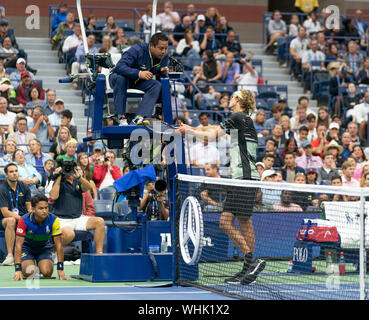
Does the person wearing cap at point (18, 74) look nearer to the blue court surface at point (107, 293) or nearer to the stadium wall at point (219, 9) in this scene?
the stadium wall at point (219, 9)

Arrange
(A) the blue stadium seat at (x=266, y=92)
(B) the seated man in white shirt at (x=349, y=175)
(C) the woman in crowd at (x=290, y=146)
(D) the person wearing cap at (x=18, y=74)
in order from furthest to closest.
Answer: (A) the blue stadium seat at (x=266, y=92) < (D) the person wearing cap at (x=18, y=74) < (C) the woman in crowd at (x=290, y=146) < (B) the seated man in white shirt at (x=349, y=175)

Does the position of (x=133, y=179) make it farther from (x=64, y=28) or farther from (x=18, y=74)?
(x=64, y=28)

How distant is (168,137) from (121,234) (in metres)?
2.49

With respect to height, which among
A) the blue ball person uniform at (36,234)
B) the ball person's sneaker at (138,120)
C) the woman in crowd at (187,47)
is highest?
the woman in crowd at (187,47)

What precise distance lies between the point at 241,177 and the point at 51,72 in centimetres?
1177

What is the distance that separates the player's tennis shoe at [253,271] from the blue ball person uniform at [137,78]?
215 cm

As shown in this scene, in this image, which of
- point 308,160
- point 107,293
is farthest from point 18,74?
point 107,293

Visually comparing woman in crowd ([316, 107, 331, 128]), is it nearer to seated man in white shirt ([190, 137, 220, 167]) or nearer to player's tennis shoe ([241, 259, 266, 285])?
seated man in white shirt ([190, 137, 220, 167])

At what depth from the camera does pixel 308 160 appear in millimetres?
17047

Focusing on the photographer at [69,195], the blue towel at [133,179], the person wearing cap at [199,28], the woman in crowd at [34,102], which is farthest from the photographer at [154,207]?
the person wearing cap at [199,28]

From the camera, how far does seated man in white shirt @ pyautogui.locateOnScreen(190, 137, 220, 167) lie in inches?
640

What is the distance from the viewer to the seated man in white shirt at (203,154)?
16266mm

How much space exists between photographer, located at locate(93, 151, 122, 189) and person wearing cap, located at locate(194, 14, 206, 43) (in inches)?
308
